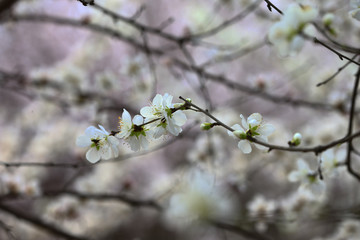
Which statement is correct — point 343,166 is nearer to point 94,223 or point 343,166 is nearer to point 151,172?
point 94,223

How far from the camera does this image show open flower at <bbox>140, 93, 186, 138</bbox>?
620mm

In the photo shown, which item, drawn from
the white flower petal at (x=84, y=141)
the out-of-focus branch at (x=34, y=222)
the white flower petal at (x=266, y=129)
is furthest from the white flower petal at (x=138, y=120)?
the out-of-focus branch at (x=34, y=222)

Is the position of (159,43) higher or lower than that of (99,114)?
higher

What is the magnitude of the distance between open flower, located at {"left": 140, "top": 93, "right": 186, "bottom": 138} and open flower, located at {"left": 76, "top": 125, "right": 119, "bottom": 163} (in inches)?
3.3

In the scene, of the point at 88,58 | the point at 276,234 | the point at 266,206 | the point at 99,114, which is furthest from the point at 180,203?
the point at 276,234

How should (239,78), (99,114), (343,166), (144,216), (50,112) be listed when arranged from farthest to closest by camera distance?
1. (239,78)
2. (144,216)
3. (50,112)
4. (99,114)
5. (343,166)

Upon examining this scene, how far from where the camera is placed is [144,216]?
11.8 ft

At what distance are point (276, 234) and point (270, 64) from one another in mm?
2090

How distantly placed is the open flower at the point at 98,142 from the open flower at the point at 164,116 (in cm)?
8

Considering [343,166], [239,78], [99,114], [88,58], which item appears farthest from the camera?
[239,78]

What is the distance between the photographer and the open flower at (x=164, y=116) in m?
0.62

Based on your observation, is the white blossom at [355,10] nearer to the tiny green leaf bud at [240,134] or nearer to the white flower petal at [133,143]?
the tiny green leaf bud at [240,134]

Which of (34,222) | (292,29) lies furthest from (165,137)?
(34,222)

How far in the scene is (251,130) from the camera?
670 mm
